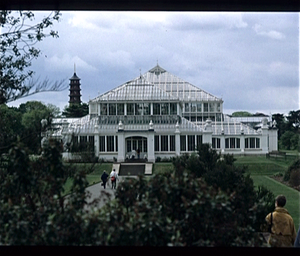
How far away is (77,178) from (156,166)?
460 inches

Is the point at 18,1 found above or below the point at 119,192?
above

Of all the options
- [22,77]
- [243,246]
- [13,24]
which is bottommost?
[243,246]

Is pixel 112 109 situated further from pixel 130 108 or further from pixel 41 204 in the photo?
pixel 41 204

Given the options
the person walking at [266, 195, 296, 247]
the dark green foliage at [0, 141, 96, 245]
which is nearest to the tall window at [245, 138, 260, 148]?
the person walking at [266, 195, 296, 247]

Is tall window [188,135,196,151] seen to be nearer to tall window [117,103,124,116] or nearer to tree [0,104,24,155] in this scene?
tall window [117,103,124,116]

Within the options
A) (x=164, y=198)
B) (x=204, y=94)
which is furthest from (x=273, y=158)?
(x=204, y=94)

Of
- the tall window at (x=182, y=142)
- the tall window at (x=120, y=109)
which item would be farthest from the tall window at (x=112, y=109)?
the tall window at (x=182, y=142)

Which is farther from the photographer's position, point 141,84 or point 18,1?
point 141,84

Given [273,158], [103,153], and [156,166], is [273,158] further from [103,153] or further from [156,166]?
[103,153]

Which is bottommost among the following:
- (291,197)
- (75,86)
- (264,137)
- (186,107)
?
(291,197)

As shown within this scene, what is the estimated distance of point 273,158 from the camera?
1513 centimetres

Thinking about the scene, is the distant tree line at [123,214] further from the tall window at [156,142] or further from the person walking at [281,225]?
the tall window at [156,142]

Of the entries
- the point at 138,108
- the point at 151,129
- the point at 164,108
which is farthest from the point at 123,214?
the point at 138,108

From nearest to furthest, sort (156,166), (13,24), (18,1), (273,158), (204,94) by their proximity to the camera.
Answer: (18,1), (13,24), (273,158), (156,166), (204,94)
